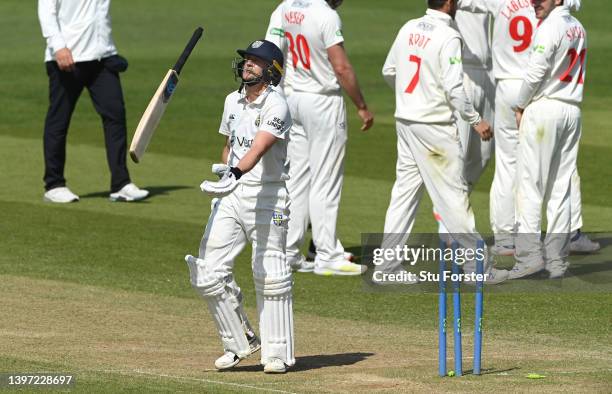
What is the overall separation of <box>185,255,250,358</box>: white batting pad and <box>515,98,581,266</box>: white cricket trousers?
3.63 metres

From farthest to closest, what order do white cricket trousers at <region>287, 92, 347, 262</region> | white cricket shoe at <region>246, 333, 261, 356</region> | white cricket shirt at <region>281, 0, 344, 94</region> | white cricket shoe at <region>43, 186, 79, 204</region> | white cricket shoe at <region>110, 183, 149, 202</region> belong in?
white cricket shoe at <region>110, 183, 149, 202</region> → white cricket shoe at <region>43, 186, 79, 204</region> → white cricket trousers at <region>287, 92, 347, 262</region> → white cricket shirt at <region>281, 0, 344, 94</region> → white cricket shoe at <region>246, 333, 261, 356</region>

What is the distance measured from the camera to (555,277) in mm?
11922

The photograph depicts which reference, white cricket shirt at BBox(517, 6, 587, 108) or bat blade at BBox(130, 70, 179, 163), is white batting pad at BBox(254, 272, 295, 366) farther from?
white cricket shirt at BBox(517, 6, 587, 108)

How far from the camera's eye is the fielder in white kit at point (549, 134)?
1159 centimetres

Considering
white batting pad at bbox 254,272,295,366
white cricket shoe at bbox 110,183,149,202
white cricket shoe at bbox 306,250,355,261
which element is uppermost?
white batting pad at bbox 254,272,295,366

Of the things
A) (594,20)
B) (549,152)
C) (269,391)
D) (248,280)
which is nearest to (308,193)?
(248,280)

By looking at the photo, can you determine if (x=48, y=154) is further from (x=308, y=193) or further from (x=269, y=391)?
(x=269, y=391)

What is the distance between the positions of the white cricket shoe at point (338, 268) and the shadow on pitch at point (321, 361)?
2.91 metres

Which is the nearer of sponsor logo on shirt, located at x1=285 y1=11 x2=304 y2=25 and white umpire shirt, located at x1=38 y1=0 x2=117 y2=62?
sponsor logo on shirt, located at x1=285 y1=11 x2=304 y2=25

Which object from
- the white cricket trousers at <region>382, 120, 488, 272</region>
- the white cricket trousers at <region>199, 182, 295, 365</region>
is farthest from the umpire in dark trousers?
the white cricket trousers at <region>199, 182, 295, 365</region>

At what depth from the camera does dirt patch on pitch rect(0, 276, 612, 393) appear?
840 cm

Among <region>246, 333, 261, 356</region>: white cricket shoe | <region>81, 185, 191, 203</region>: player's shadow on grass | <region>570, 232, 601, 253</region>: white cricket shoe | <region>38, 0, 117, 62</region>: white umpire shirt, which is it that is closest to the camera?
<region>246, 333, 261, 356</region>: white cricket shoe

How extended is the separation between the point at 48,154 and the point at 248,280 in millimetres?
3924

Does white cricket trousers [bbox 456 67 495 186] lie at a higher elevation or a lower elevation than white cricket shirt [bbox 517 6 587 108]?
lower
